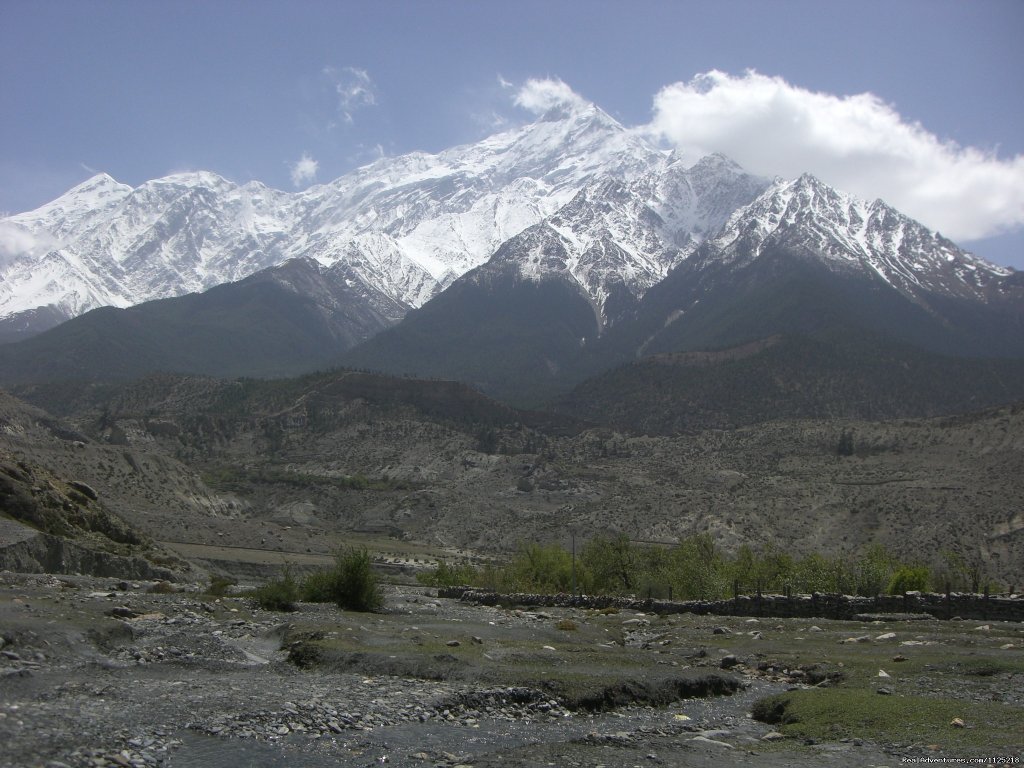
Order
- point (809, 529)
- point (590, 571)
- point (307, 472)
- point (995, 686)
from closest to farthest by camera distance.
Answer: point (995, 686) → point (590, 571) → point (809, 529) → point (307, 472)

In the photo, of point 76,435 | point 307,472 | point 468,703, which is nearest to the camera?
point 468,703

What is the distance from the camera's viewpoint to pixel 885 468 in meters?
148

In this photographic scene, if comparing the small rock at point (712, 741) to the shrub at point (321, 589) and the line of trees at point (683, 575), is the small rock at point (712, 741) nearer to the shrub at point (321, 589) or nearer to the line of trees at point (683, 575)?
the shrub at point (321, 589)

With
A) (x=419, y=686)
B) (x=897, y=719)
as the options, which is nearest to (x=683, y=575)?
(x=419, y=686)

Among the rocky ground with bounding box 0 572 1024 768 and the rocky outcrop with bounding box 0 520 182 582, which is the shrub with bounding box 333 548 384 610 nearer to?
the rocky ground with bounding box 0 572 1024 768

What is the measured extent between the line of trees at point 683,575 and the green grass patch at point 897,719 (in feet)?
129

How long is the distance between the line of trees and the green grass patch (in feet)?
129

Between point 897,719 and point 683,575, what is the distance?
164ft

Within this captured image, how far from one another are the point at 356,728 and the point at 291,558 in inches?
3618

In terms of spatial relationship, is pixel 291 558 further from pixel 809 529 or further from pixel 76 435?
pixel 76 435

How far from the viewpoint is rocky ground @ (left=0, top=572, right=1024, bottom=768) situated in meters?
17.3

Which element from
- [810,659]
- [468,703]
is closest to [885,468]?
[810,659]

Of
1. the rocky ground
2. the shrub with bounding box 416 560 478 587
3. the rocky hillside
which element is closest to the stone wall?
the rocky ground

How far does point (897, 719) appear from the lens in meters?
19.9
